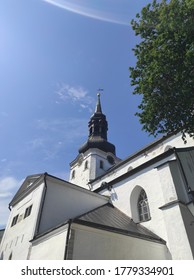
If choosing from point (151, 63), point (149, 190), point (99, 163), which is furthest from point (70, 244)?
point (99, 163)

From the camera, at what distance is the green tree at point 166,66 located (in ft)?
25.1

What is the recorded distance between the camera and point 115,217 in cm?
1135

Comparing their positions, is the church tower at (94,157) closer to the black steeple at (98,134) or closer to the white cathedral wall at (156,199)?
the black steeple at (98,134)

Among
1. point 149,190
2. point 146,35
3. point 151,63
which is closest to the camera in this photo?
point 151,63

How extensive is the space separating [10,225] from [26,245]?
16.0ft

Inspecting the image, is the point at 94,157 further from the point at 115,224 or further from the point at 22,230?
the point at 115,224

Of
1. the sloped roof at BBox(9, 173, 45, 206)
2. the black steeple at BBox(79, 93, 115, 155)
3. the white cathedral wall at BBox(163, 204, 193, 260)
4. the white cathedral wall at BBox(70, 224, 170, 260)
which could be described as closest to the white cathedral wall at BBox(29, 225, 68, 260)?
the white cathedral wall at BBox(70, 224, 170, 260)

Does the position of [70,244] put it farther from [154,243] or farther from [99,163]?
[99,163]

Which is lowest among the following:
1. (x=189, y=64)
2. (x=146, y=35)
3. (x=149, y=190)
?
(x=149, y=190)

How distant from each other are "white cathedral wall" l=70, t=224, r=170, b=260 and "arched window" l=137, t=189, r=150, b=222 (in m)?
2.39

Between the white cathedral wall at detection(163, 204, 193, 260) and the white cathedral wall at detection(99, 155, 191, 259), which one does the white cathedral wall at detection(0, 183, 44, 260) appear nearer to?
the white cathedral wall at detection(99, 155, 191, 259)

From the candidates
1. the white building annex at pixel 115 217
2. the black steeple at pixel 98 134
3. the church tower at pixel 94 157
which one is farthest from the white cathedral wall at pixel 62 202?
the black steeple at pixel 98 134

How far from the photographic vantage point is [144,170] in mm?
13086

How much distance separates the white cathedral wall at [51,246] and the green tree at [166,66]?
609cm
